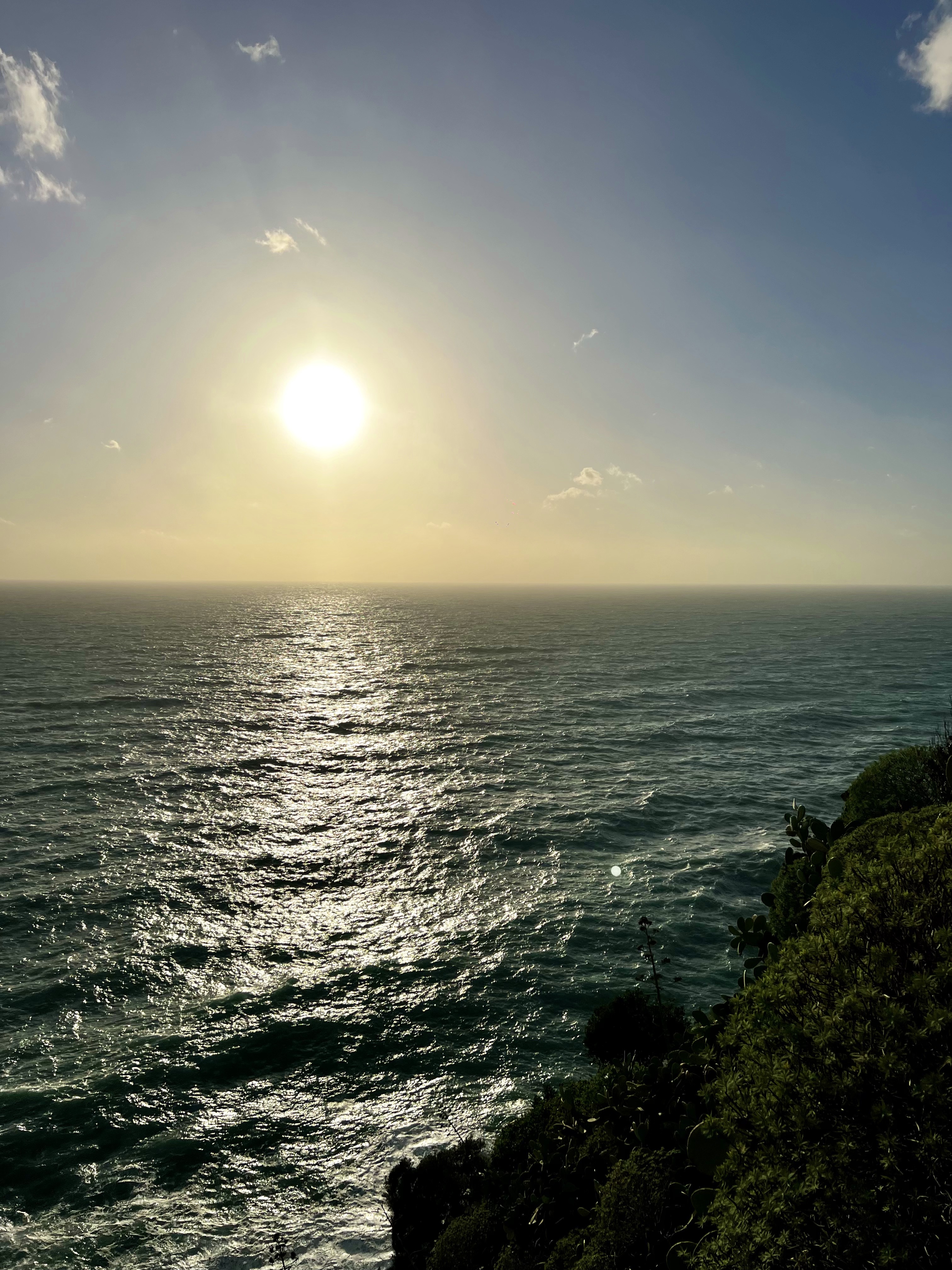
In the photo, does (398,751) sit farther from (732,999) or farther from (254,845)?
(732,999)

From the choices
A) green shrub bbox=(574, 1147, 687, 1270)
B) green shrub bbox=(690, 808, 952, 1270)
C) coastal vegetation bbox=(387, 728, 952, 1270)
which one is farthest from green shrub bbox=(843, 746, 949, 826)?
green shrub bbox=(574, 1147, 687, 1270)

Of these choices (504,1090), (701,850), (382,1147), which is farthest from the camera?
(701,850)

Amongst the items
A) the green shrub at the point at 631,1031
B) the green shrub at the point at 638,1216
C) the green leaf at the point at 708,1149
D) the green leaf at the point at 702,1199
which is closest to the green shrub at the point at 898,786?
the green shrub at the point at 631,1031

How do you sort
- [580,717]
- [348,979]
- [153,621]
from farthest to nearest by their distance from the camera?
→ [153,621], [580,717], [348,979]

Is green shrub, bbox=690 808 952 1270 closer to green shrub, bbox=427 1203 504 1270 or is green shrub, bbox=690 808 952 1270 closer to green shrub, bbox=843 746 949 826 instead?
green shrub, bbox=427 1203 504 1270

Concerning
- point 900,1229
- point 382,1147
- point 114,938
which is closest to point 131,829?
point 114,938
